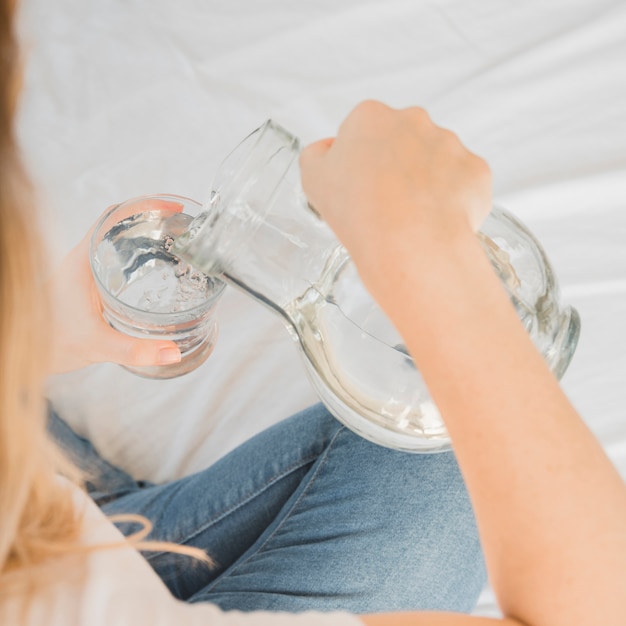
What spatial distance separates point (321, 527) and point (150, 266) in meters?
0.20

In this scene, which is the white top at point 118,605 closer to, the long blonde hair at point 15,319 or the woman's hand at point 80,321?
the long blonde hair at point 15,319

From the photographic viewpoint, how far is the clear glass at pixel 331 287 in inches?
13.8

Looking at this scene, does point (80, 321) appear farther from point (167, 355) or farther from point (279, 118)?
point (279, 118)

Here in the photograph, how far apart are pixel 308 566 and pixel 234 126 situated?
366 mm

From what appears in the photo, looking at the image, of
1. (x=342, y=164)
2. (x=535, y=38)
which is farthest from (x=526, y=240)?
(x=535, y=38)

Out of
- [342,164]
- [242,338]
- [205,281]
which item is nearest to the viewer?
[342,164]

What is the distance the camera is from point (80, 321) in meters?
0.50

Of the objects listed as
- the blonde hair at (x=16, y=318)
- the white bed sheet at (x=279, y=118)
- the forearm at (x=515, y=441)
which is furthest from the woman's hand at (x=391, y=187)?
the white bed sheet at (x=279, y=118)

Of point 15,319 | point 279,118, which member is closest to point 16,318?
point 15,319

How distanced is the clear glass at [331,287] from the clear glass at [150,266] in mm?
93

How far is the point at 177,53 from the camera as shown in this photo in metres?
0.67

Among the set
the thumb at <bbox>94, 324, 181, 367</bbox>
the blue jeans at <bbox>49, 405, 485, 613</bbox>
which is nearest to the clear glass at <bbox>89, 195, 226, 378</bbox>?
the thumb at <bbox>94, 324, 181, 367</bbox>

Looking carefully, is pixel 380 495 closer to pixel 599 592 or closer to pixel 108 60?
pixel 599 592

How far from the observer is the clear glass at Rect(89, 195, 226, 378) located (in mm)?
460
